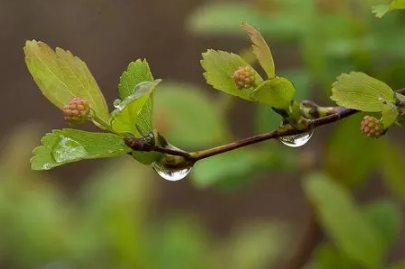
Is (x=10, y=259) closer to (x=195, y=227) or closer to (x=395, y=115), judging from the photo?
(x=195, y=227)

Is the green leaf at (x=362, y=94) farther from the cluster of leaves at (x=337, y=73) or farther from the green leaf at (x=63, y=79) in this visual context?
the cluster of leaves at (x=337, y=73)

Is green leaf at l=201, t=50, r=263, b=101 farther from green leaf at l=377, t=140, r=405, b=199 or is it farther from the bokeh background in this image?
green leaf at l=377, t=140, r=405, b=199

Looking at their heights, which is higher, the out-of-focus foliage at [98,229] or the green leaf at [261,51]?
the green leaf at [261,51]

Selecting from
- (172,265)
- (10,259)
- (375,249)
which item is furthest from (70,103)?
(10,259)

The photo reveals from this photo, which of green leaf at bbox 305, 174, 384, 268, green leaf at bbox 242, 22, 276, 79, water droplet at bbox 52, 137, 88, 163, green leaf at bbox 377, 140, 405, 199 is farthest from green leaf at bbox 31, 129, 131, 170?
green leaf at bbox 377, 140, 405, 199

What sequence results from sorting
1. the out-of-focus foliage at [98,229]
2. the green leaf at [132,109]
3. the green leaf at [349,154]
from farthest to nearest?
the out-of-focus foliage at [98,229] < the green leaf at [349,154] < the green leaf at [132,109]

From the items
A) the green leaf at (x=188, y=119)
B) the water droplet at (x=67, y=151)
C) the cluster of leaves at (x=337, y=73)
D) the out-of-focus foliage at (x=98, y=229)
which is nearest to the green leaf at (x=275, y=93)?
the water droplet at (x=67, y=151)

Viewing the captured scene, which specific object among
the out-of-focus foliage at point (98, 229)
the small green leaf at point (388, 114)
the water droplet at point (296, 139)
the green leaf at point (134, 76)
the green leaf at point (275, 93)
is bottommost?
the out-of-focus foliage at point (98, 229)
